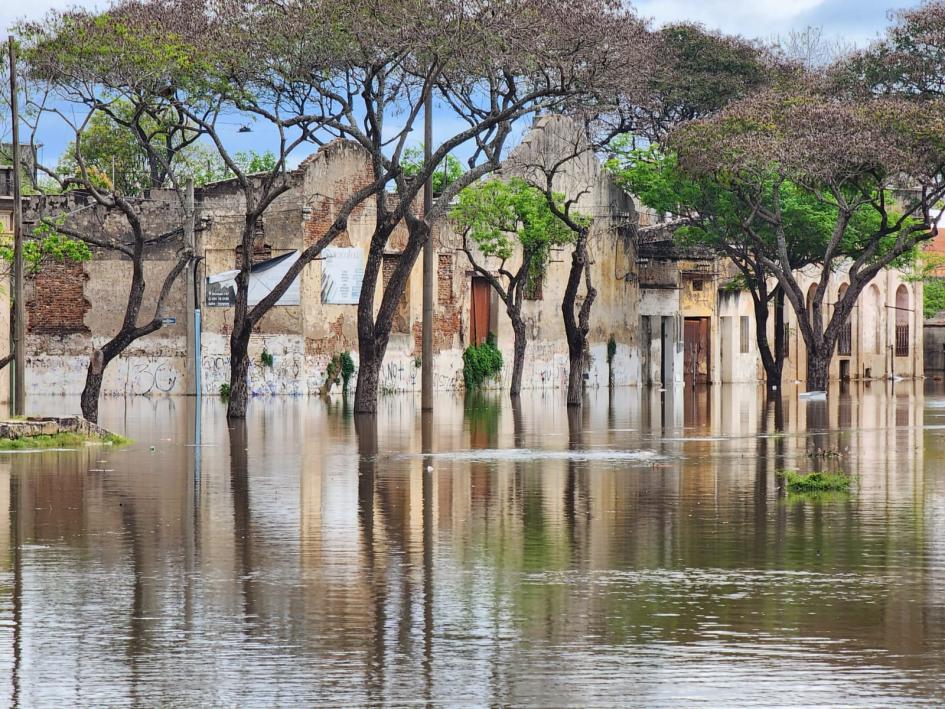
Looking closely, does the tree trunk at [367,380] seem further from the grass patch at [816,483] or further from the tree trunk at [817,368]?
the grass patch at [816,483]

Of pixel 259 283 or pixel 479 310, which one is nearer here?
pixel 259 283

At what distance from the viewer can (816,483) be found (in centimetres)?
1526

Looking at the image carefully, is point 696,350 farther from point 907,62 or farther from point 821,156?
point 821,156

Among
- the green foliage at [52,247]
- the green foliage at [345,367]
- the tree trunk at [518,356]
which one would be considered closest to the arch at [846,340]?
the tree trunk at [518,356]

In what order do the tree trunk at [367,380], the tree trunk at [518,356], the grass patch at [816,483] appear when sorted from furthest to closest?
the tree trunk at [518,356]
the tree trunk at [367,380]
the grass patch at [816,483]

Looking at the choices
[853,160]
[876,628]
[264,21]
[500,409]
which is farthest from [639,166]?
[876,628]

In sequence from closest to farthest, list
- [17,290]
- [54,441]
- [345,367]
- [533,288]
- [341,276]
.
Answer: [54,441], [17,290], [341,276], [345,367], [533,288]

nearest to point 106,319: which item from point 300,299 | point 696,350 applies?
point 300,299

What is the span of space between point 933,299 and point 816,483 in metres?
73.6

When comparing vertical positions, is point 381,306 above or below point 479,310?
below

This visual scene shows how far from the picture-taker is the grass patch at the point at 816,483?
15.2 metres

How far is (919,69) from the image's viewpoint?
1742 inches

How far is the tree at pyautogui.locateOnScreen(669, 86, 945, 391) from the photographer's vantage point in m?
37.5

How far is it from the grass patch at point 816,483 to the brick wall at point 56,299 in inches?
1189
